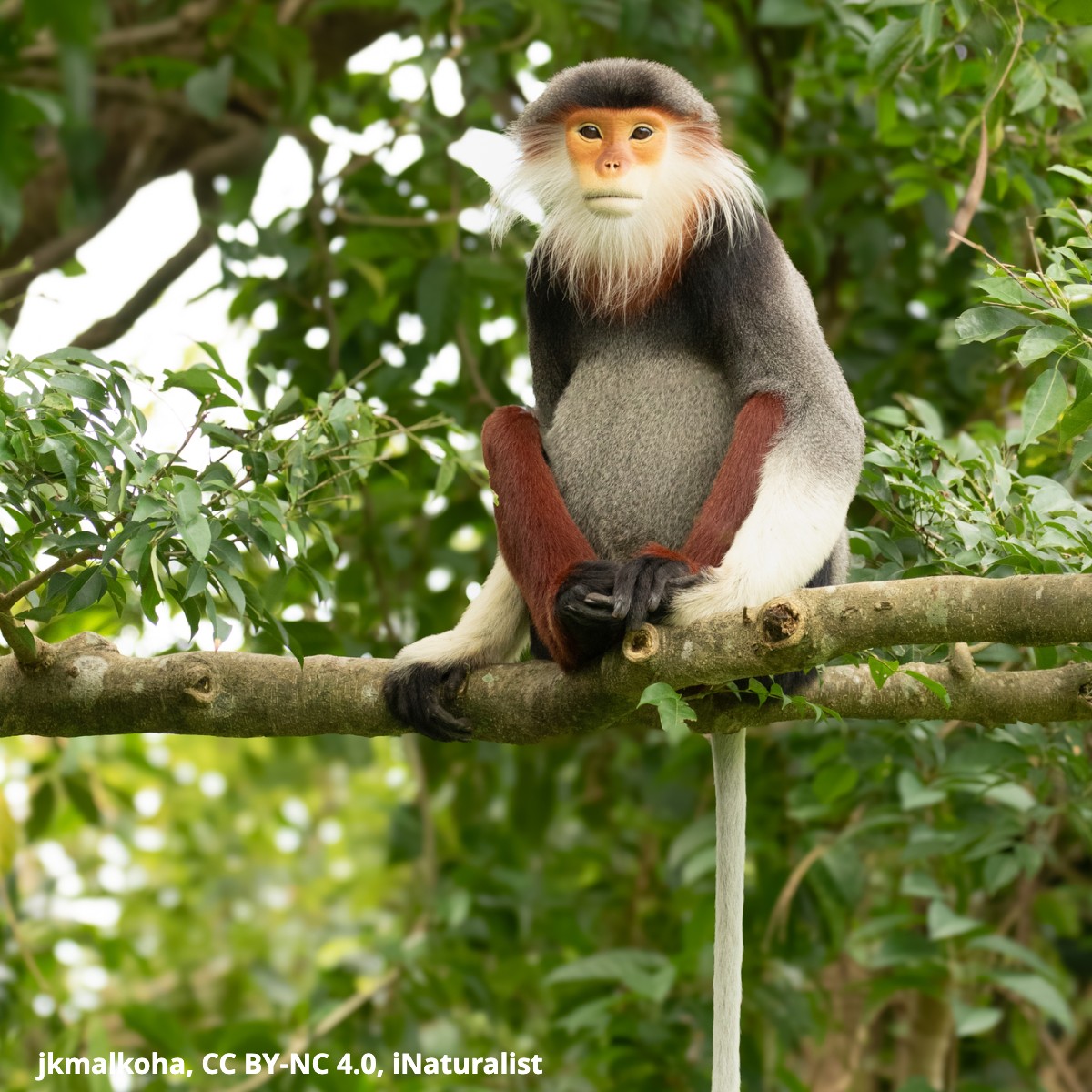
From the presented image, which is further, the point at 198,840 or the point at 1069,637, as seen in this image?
the point at 198,840

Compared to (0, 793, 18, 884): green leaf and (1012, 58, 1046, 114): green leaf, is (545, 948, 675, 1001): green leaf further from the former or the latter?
(1012, 58, 1046, 114): green leaf

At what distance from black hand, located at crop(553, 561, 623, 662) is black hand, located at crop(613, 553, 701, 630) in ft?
0.09

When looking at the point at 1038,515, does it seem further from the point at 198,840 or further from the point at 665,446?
the point at 198,840

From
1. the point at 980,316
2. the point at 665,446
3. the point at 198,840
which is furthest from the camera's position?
the point at 198,840

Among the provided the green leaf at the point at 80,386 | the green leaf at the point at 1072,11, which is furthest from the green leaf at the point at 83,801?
the green leaf at the point at 1072,11

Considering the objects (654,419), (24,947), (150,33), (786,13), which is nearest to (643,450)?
(654,419)

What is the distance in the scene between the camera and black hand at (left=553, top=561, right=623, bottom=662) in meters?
2.48

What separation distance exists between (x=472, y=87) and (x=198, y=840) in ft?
16.0

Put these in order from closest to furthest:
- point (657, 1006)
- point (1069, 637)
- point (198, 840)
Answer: point (1069, 637), point (657, 1006), point (198, 840)

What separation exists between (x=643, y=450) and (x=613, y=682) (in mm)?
743

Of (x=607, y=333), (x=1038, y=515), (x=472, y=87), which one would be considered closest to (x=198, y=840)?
(x=472, y=87)

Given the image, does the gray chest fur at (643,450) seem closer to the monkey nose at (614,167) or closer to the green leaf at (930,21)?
the monkey nose at (614,167)

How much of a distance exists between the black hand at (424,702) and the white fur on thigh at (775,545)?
53cm

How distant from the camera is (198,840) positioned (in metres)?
7.82
